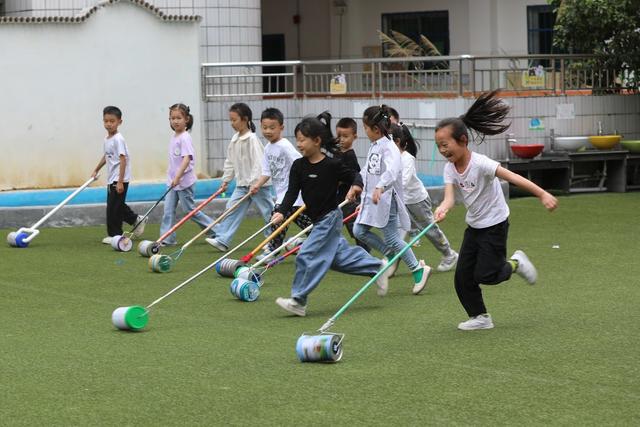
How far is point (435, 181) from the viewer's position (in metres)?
16.4

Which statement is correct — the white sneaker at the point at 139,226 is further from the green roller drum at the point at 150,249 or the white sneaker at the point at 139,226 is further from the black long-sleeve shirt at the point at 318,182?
the black long-sleeve shirt at the point at 318,182

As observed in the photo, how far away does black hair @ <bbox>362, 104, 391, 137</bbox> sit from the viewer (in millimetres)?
9562

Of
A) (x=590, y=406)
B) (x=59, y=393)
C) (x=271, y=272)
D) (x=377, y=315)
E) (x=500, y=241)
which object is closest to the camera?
(x=590, y=406)

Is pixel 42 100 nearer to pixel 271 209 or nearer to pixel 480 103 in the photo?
pixel 271 209

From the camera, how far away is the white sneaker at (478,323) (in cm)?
786

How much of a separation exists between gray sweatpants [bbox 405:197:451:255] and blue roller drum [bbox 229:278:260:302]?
189 centimetres

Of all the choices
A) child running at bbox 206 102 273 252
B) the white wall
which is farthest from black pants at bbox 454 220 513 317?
the white wall

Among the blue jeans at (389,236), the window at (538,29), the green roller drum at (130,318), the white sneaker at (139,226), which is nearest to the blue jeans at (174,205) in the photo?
the white sneaker at (139,226)

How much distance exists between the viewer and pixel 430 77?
1644cm

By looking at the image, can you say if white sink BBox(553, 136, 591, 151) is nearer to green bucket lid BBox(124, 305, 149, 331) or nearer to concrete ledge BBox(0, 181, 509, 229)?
concrete ledge BBox(0, 181, 509, 229)

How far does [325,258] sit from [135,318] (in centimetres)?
146

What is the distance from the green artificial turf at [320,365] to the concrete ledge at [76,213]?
303cm

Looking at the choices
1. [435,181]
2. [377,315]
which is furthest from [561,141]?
[377,315]

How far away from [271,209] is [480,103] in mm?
4342
